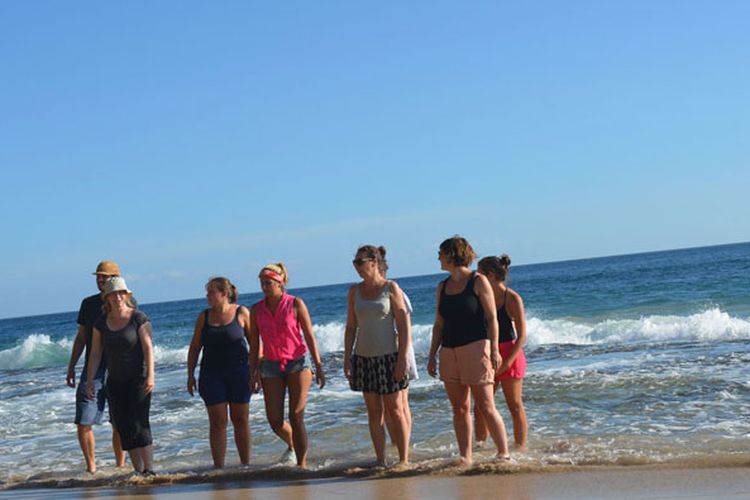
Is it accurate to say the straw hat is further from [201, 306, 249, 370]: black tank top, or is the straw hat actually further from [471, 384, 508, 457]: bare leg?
[471, 384, 508, 457]: bare leg

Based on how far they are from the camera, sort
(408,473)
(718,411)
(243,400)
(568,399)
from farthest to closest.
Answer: (568,399), (718,411), (243,400), (408,473)

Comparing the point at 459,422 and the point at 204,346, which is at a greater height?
the point at 204,346

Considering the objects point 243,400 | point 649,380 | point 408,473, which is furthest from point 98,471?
point 649,380

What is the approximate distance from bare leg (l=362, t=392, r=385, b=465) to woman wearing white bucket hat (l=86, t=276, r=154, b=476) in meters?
1.57

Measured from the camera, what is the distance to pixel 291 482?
6.31m

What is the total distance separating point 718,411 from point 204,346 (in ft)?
15.6

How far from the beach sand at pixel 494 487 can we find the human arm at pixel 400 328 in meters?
0.72

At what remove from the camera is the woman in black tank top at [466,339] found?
6.01m

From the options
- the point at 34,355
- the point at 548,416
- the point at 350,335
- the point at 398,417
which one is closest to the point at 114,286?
the point at 350,335

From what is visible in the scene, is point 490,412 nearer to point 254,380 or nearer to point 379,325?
point 379,325

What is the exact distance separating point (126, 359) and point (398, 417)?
1974 millimetres

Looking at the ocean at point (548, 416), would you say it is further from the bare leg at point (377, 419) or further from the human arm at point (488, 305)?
the human arm at point (488, 305)

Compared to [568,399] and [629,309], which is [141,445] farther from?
[629,309]

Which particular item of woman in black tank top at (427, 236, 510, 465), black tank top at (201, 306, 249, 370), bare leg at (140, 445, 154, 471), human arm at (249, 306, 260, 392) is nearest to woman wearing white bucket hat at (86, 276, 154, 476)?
bare leg at (140, 445, 154, 471)
